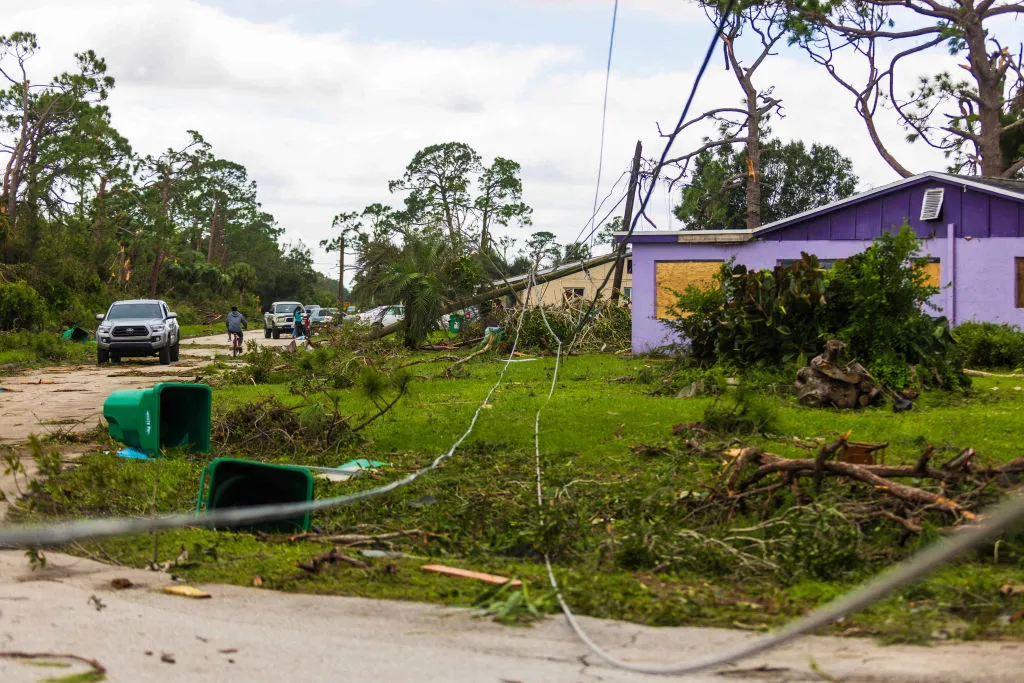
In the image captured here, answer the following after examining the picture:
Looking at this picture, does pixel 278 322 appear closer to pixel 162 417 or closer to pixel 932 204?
pixel 932 204

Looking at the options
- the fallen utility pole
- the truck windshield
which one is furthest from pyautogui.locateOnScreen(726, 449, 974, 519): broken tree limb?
the truck windshield

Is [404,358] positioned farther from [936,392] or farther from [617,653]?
[617,653]

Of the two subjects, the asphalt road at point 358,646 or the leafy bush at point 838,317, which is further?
the leafy bush at point 838,317

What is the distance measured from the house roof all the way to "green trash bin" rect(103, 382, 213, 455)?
1328 centimetres

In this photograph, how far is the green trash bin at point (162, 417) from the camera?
10.2 metres

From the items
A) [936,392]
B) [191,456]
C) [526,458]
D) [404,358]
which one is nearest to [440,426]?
[526,458]

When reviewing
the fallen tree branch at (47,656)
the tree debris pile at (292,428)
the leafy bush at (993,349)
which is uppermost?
the leafy bush at (993,349)

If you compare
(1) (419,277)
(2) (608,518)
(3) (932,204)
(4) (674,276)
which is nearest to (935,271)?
(3) (932,204)

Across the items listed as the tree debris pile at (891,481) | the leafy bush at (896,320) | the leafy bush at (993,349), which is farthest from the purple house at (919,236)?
the tree debris pile at (891,481)

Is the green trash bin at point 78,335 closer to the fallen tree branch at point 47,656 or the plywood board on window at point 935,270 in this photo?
the plywood board on window at point 935,270

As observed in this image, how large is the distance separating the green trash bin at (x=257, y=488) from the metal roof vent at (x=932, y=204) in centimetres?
1642

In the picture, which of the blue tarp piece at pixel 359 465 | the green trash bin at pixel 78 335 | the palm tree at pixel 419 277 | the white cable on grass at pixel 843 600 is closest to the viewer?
the white cable on grass at pixel 843 600

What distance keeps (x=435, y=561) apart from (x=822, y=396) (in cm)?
835

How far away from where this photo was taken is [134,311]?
2845cm
